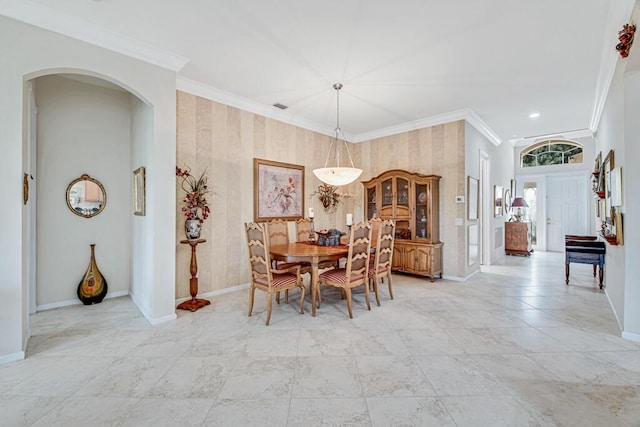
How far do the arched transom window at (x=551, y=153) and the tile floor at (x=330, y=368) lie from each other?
18.5ft

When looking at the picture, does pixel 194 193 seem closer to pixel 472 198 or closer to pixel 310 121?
pixel 310 121

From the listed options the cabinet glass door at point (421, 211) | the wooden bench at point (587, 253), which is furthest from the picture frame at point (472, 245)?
the wooden bench at point (587, 253)

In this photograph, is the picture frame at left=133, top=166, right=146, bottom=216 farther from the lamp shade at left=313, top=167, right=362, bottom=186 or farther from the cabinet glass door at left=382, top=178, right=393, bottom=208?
the cabinet glass door at left=382, top=178, right=393, bottom=208

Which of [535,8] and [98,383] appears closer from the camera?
Result: [98,383]

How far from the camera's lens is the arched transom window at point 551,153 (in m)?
7.32

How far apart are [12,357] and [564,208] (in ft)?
34.3

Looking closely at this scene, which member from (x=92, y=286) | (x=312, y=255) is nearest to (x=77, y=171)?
(x=92, y=286)

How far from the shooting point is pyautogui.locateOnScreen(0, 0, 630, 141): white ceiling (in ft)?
7.57

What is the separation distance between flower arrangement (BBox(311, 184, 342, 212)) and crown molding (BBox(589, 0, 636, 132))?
12.8 feet

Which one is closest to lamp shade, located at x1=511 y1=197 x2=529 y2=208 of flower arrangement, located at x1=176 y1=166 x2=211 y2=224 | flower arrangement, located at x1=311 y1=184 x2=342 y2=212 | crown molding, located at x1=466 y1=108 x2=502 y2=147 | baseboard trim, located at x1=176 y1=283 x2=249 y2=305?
crown molding, located at x1=466 y1=108 x2=502 y2=147

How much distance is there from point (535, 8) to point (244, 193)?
3.69m

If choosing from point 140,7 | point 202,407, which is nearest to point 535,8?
point 140,7

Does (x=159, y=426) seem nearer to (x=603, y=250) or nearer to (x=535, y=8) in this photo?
(x=535, y=8)

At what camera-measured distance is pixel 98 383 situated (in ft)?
6.36
